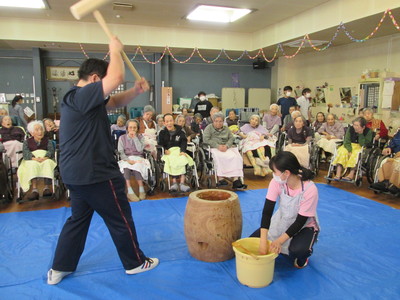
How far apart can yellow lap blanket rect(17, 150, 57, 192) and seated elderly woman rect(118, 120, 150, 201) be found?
791 millimetres

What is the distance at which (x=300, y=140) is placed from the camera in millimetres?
5277

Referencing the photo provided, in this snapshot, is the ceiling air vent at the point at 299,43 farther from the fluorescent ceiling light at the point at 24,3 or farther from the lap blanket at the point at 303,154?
the fluorescent ceiling light at the point at 24,3

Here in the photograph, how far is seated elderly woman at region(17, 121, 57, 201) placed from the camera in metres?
3.75

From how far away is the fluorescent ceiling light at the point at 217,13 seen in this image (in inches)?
262

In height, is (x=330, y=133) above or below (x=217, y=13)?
below

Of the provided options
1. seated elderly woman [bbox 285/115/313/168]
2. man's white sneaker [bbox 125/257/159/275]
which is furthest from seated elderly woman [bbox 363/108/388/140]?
man's white sneaker [bbox 125/257/159/275]

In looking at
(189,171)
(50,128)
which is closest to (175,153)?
(189,171)

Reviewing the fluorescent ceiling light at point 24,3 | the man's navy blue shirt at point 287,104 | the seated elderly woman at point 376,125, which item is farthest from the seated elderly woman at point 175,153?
the man's navy blue shirt at point 287,104

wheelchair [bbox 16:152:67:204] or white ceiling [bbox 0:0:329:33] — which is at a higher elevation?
white ceiling [bbox 0:0:329:33]

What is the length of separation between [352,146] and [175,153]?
249 cm

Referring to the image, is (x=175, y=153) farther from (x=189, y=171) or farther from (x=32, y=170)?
(x=32, y=170)

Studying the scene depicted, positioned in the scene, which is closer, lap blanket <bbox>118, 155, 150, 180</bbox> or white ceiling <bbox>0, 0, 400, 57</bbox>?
lap blanket <bbox>118, 155, 150, 180</bbox>

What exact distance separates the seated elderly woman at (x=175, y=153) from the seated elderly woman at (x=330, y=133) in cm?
250

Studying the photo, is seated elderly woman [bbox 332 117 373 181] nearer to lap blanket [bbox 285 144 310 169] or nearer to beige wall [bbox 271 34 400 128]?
lap blanket [bbox 285 144 310 169]
